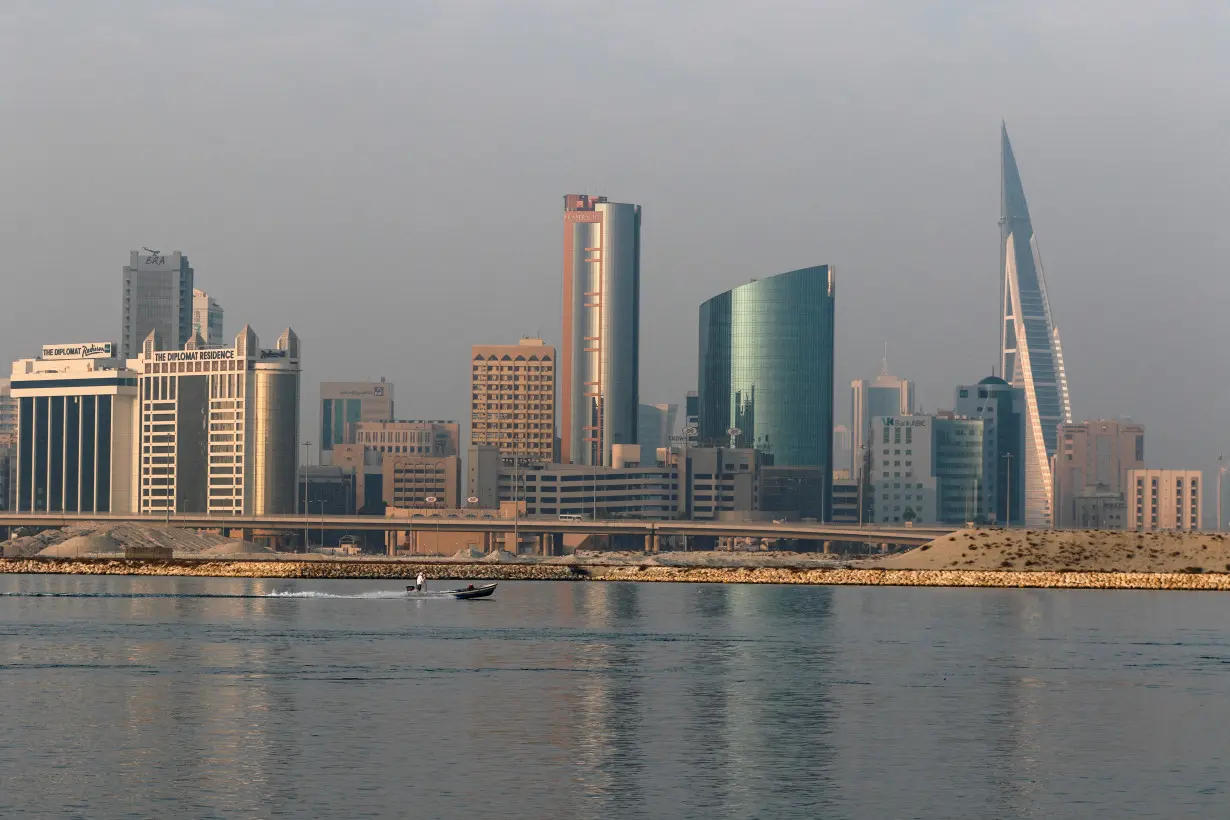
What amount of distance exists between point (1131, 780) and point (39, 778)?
33.7 metres

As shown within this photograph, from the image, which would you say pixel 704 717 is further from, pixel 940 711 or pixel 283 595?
pixel 283 595

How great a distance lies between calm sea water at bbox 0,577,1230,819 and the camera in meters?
53.4

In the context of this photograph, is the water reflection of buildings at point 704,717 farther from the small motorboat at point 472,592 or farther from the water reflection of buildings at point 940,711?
the small motorboat at point 472,592

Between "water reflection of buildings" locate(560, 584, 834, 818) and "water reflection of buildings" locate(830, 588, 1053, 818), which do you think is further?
"water reflection of buildings" locate(830, 588, 1053, 818)

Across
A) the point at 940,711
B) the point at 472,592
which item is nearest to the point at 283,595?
the point at 472,592

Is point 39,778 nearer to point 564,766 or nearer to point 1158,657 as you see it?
point 564,766

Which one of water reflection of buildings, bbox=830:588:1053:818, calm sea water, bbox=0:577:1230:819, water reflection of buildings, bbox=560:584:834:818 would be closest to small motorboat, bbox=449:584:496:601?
calm sea water, bbox=0:577:1230:819

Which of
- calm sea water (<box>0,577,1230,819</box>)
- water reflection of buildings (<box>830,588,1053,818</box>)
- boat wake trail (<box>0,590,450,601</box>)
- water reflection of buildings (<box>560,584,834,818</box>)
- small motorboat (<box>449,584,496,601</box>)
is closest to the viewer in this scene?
calm sea water (<box>0,577,1230,819</box>)

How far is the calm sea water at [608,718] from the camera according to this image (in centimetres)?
5344

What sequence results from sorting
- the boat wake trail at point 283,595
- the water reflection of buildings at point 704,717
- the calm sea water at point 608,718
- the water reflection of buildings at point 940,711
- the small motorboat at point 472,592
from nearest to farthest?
the calm sea water at point 608,718 → the water reflection of buildings at point 704,717 → the water reflection of buildings at point 940,711 → the small motorboat at point 472,592 → the boat wake trail at point 283,595

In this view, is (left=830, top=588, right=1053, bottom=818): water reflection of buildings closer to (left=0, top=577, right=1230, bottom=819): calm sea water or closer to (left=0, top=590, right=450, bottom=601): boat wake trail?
(left=0, top=577, right=1230, bottom=819): calm sea water

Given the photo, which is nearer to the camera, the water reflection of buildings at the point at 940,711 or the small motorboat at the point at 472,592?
the water reflection of buildings at the point at 940,711

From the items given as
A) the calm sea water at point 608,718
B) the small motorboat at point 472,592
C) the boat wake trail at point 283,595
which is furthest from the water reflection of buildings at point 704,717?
the boat wake trail at point 283,595

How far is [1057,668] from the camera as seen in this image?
318 feet
